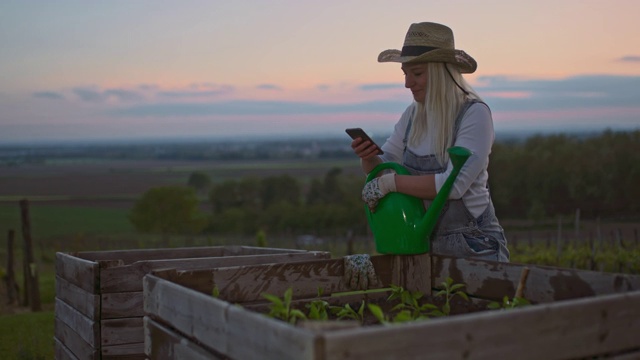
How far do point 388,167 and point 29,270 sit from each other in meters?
10.1

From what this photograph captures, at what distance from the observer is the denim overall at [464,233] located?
331cm

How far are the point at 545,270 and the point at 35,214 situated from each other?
47.9 metres

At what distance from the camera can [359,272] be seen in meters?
3.12

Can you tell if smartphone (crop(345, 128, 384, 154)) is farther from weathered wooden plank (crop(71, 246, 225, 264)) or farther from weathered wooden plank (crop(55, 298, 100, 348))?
weathered wooden plank (crop(71, 246, 225, 264))

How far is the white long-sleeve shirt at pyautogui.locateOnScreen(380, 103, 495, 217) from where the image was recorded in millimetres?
3094

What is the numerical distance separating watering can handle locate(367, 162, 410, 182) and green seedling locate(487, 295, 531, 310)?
0.75 m

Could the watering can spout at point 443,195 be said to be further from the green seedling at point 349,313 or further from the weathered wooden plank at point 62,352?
the weathered wooden plank at point 62,352

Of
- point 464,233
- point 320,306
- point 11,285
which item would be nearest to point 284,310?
point 320,306

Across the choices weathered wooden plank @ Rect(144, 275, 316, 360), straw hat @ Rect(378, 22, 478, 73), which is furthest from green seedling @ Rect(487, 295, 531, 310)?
straw hat @ Rect(378, 22, 478, 73)

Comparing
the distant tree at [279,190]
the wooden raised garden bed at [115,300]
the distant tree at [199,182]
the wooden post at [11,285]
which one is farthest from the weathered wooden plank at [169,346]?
the distant tree at [199,182]

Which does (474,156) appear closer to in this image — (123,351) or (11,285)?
(123,351)

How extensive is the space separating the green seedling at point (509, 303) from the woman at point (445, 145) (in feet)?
1.62

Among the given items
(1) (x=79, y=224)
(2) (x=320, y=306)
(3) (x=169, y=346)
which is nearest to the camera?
(3) (x=169, y=346)

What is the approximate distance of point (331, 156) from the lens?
110 meters
